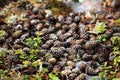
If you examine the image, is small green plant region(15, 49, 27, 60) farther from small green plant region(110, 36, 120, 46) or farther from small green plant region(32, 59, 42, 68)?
small green plant region(110, 36, 120, 46)

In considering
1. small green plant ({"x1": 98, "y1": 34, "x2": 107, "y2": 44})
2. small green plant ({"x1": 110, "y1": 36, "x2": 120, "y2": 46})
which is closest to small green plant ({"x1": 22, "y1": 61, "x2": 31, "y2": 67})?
small green plant ({"x1": 98, "y1": 34, "x2": 107, "y2": 44})

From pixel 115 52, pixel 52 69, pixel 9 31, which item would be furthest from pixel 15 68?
pixel 115 52

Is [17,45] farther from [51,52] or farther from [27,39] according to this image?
[51,52]

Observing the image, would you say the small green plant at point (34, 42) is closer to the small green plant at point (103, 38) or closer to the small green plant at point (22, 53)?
the small green plant at point (22, 53)

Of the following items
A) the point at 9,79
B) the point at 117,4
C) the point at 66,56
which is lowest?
the point at 9,79

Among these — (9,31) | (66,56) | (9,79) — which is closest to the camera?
(9,79)

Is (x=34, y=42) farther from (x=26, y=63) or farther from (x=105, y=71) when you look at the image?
(x=105, y=71)

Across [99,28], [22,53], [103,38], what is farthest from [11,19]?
[103,38]
